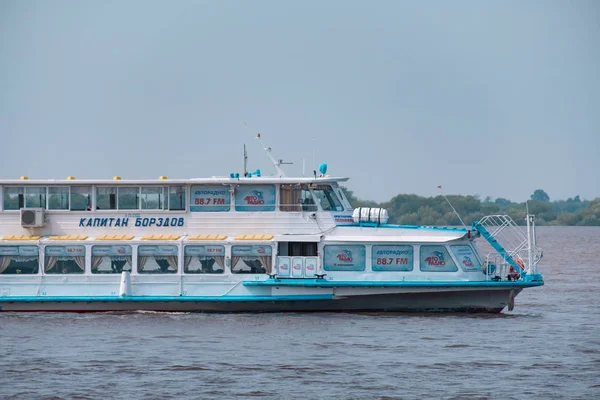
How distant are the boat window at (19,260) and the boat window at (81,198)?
164 centimetres

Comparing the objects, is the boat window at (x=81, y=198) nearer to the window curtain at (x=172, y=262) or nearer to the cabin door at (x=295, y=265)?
the window curtain at (x=172, y=262)

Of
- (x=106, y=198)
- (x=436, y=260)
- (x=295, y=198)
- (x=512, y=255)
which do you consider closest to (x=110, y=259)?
(x=106, y=198)

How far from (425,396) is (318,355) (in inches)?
162

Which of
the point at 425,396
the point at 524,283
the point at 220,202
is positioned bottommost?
the point at 425,396

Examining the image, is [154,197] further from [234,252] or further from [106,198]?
[234,252]

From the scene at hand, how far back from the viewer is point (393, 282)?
28406 mm

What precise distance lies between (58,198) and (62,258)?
1.81 meters

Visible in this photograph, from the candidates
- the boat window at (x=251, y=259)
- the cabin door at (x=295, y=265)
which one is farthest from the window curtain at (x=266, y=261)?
the cabin door at (x=295, y=265)

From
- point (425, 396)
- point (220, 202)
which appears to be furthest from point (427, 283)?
point (425, 396)

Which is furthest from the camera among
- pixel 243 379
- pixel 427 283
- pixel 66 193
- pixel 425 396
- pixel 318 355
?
pixel 66 193

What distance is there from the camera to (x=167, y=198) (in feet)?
98.4

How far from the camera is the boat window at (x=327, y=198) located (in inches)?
1170

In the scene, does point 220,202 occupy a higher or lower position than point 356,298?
higher

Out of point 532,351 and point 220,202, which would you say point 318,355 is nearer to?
point 532,351
